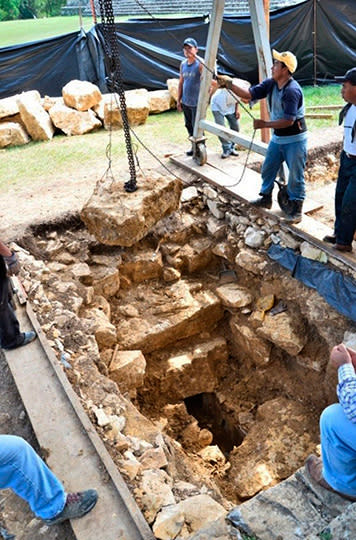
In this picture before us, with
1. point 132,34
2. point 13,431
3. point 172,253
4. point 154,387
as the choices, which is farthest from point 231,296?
point 132,34

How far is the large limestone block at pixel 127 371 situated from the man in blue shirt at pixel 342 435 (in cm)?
262

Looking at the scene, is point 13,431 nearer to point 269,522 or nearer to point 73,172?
point 269,522

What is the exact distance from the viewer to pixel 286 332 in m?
5.55

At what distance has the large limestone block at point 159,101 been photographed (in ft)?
36.2

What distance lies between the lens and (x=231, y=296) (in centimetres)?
615

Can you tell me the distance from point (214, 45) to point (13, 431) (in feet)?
16.9

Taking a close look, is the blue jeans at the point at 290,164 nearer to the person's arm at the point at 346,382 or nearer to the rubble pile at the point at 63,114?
the person's arm at the point at 346,382

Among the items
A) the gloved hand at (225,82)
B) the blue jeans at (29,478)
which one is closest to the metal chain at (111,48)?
the gloved hand at (225,82)

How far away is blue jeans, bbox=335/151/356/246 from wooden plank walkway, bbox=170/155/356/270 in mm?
201

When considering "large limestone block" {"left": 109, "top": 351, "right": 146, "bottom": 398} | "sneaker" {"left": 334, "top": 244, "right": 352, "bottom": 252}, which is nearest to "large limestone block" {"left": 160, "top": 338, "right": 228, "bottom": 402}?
"large limestone block" {"left": 109, "top": 351, "right": 146, "bottom": 398}

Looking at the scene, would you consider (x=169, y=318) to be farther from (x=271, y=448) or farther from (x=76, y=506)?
(x=76, y=506)

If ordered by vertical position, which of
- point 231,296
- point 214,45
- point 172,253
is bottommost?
point 231,296

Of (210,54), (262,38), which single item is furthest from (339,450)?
(210,54)

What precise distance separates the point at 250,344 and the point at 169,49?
8.67m
